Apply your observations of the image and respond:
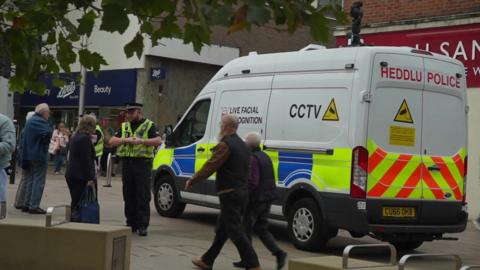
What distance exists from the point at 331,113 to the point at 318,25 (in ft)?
20.5

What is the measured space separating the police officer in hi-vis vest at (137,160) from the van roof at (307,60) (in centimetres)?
194

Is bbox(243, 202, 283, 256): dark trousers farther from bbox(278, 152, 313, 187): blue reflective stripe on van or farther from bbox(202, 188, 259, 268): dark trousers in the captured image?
bbox(278, 152, 313, 187): blue reflective stripe on van

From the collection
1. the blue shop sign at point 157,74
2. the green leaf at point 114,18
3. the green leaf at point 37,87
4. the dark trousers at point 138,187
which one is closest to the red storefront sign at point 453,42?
the dark trousers at point 138,187

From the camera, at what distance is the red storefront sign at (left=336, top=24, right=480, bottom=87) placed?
49.0ft

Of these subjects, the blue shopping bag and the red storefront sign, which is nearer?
the blue shopping bag

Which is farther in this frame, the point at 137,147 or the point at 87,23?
the point at 137,147

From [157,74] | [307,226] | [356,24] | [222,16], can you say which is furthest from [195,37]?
[157,74]

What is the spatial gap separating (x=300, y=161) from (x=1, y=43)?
5930 mm

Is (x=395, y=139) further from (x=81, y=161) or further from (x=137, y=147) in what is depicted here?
(x=81, y=161)

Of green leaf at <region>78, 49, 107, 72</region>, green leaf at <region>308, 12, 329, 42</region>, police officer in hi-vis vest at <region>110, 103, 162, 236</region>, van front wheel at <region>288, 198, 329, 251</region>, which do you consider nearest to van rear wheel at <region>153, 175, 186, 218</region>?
police officer in hi-vis vest at <region>110, 103, 162, 236</region>

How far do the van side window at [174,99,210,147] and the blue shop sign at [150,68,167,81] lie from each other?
13892 millimetres

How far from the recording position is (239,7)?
3.37 metres

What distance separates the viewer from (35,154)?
12.3 m

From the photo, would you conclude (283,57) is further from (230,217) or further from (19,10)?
(19,10)
